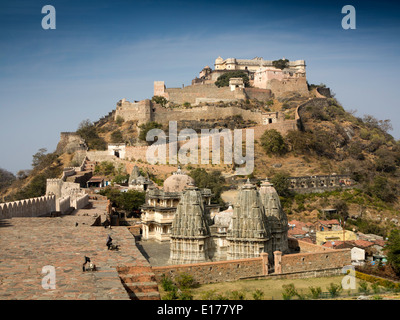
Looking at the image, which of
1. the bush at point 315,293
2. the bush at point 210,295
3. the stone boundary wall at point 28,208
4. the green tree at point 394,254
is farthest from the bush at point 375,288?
the stone boundary wall at point 28,208

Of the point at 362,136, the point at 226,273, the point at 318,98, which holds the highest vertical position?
the point at 318,98

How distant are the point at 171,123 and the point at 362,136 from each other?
26.4m

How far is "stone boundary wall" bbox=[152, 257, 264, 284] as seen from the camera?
70.1 feet

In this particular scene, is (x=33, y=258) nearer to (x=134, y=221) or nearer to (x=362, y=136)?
(x=134, y=221)

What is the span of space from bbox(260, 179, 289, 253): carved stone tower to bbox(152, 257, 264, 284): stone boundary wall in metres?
2.84

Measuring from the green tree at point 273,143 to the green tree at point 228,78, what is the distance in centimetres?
2095

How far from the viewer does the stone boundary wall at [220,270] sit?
70.1 ft

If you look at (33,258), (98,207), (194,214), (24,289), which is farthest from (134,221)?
(24,289)

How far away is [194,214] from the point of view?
24.8m

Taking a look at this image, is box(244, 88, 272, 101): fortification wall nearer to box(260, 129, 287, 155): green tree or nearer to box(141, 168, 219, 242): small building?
box(260, 129, 287, 155): green tree

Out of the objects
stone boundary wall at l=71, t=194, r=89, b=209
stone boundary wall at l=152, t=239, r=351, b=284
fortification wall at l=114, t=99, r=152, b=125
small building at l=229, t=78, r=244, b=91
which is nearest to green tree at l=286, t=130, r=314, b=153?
small building at l=229, t=78, r=244, b=91

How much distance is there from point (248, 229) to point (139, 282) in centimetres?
1214

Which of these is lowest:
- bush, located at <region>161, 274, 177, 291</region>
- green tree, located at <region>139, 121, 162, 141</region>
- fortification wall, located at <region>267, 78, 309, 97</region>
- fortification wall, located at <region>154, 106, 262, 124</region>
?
bush, located at <region>161, 274, 177, 291</region>

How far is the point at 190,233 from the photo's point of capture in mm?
24531
